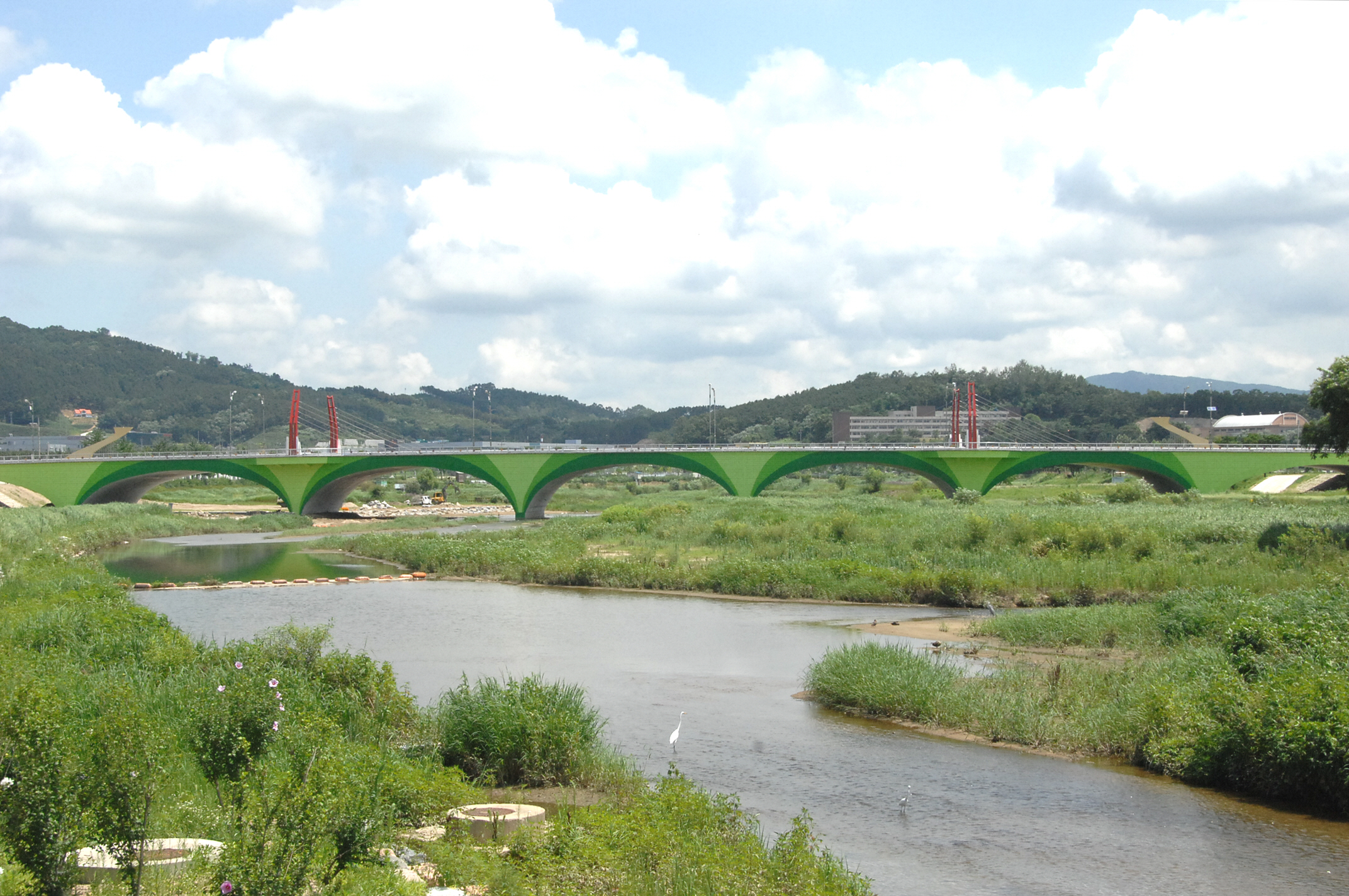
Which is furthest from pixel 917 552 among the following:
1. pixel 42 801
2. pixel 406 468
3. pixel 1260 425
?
pixel 1260 425

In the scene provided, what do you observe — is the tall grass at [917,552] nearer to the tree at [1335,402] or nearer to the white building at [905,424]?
the tree at [1335,402]

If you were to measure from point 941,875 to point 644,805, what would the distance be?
126 inches

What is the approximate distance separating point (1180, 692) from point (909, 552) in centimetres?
1868

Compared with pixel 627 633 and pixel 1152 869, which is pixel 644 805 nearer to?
pixel 1152 869

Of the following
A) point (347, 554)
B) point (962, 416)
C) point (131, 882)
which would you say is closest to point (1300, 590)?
point (131, 882)

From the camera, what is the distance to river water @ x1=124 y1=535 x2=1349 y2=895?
36.6ft

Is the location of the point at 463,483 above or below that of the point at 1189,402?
below

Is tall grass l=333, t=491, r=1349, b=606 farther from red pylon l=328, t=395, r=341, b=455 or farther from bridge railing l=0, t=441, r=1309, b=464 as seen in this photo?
red pylon l=328, t=395, r=341, b=455

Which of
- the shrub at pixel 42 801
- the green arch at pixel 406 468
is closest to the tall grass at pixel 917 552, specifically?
the green arch at pixel 406 468

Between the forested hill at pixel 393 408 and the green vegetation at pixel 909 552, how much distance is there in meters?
80.0

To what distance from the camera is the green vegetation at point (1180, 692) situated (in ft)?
42.2

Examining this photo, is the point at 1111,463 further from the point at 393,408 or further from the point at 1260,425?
the point at 393,408

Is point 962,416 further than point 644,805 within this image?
Yes

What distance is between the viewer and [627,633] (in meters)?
25.3
